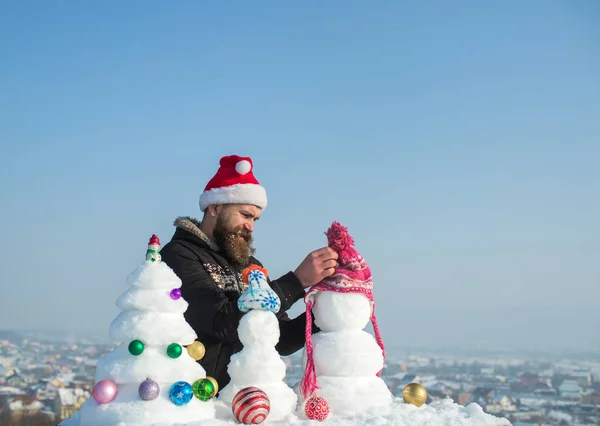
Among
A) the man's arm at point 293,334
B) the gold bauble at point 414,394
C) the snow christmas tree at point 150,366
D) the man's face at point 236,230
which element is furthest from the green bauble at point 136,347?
the man's face at point 236,230

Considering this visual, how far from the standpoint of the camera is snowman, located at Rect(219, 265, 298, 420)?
245cm

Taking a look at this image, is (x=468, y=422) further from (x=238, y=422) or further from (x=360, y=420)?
(x=238, y=422)

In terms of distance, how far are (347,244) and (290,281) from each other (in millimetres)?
336

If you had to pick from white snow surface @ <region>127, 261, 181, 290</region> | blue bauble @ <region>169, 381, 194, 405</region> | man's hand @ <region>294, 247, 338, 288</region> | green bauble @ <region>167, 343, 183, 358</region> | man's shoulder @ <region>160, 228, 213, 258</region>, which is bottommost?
blue bauble @ <region>169, 381, 194, 405</region>

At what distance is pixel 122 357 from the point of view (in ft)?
7.91

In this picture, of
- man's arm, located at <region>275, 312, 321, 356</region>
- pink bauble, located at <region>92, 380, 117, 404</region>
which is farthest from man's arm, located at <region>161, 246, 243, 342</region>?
pink bauble, located at <region>92, 380, 117, 404</region>

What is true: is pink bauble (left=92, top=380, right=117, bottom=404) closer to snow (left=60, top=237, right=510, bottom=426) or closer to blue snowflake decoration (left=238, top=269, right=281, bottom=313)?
snow (left=60, top=237, right=510, bottom=426)

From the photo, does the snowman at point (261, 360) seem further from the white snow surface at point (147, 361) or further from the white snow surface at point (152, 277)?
the white snow surface at point (152, 277)

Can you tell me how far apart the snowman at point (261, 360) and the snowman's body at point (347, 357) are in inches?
7.1

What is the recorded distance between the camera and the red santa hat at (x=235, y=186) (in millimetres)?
3936

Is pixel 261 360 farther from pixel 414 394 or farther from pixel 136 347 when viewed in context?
pixel 414 394

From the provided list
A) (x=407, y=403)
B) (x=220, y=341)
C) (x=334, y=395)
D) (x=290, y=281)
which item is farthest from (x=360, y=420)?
(x=220, y=341)

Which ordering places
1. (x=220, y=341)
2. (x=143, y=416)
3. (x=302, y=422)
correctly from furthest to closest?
(x=220, y=341)
(x=302, y=422)
(x=143, y=416)

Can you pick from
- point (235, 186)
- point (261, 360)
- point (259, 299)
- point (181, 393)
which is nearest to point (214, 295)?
point (259, 299)
